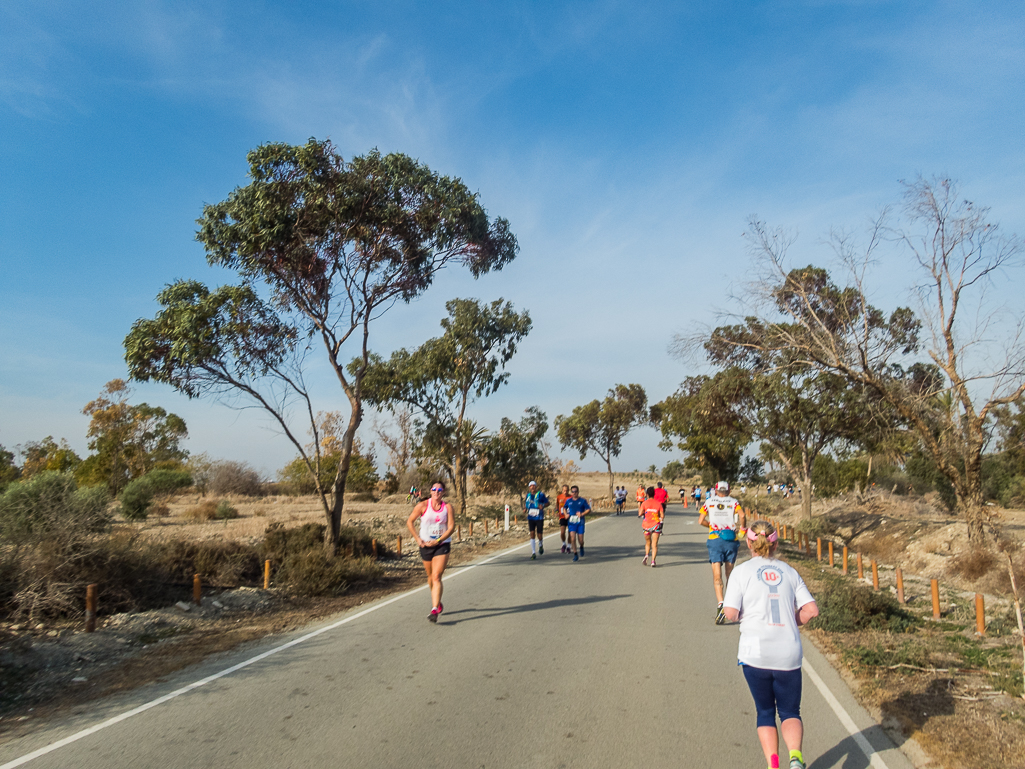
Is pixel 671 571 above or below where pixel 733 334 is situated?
below

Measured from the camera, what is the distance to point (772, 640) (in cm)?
439

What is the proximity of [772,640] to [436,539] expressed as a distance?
235 inches

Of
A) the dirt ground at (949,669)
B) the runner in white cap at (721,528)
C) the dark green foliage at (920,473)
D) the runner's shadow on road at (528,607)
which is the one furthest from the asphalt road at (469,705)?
the dark green foliage at (920,473)

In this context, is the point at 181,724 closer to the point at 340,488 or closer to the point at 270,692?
the point at 270,692

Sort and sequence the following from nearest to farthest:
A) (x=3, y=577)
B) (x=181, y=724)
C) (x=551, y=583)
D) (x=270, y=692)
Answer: (x=181, y=724)
(x=270, y=692)
(x=3, y=577)
(x=551, y=583)

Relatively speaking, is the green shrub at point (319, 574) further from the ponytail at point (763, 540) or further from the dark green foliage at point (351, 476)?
the dark green foliage at point (351, 476)

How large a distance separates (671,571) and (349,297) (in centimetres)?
913

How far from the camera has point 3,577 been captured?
877cm

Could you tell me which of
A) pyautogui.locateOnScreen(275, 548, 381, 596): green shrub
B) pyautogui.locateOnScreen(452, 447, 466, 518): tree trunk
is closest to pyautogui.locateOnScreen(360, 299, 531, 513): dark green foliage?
pyautogui.locateOnScreen(452, 447, 466, 518): tree trunk

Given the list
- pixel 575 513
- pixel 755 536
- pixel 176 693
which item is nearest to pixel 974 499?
pixel 575 513

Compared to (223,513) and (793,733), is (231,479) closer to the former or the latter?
(223,513)

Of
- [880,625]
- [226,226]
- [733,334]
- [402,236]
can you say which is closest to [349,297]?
[402,236]

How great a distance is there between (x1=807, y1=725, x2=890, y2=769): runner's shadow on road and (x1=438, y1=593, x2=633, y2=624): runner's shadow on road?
215 inches

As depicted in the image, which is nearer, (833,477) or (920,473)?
(920,473)
